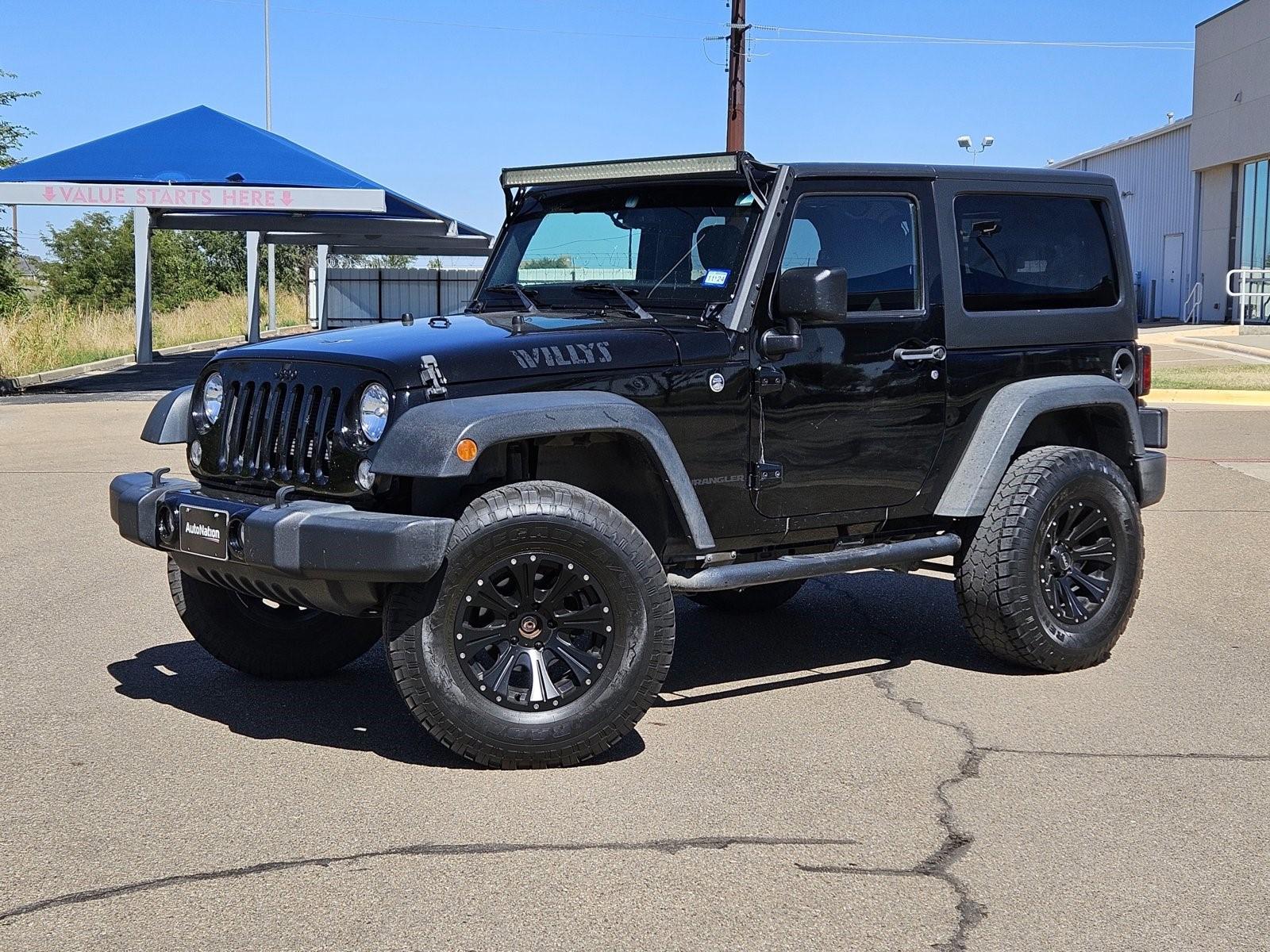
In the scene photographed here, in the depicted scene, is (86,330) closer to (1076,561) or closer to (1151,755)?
(1076,561)

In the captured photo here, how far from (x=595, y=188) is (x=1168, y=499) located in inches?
266

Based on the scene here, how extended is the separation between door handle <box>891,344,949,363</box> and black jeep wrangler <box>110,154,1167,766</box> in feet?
0.04

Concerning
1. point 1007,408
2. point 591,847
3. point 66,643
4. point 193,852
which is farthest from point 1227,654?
point 66,643

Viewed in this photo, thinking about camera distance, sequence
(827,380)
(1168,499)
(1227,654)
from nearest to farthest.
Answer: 1. (827,380)
2. (1227,654)
3. (1168,499)

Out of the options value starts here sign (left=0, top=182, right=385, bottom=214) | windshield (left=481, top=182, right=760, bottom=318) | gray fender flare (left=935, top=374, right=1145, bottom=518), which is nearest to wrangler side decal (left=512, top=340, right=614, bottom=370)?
windshield (left=481, top=182, right=760, bottom=318)

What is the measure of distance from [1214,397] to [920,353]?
1505 cm

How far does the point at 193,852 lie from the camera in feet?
13.9

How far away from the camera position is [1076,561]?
6438 mm

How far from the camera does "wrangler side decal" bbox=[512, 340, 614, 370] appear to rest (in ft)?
16.7

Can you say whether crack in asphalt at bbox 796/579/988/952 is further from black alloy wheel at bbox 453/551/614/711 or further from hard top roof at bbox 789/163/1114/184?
hard top roof at bbox 789/163/1114/184

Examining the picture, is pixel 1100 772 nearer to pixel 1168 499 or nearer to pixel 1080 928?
pixel 1080 928

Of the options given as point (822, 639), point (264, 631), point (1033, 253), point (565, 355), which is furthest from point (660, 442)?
point (1033, 253)

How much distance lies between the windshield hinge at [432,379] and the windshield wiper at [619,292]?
983mm

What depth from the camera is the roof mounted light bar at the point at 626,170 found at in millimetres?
5738
